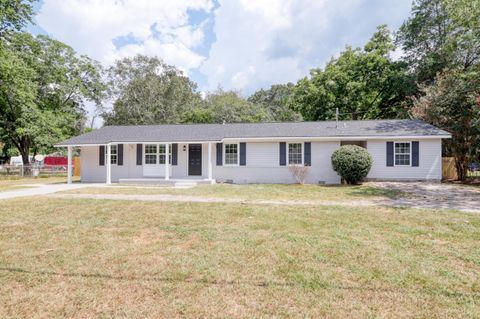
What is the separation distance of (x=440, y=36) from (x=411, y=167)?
1410 cm

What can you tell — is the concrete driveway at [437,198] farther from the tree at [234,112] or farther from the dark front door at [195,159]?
the tree at [234,112]

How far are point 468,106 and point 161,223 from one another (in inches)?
700

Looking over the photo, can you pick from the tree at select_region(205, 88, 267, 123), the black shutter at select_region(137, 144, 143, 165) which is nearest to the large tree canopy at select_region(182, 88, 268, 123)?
the tree at select_region(205, 88, 267, 123)

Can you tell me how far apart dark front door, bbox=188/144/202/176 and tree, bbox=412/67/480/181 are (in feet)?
44.6

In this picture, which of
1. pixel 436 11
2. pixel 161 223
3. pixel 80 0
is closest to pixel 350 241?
pixel 161 223

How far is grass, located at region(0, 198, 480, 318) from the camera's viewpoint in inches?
114

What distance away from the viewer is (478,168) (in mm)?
16234

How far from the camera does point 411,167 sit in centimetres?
1436

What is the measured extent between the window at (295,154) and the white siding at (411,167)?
3.58 metres

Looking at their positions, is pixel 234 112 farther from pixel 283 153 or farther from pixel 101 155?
pixel 283 153

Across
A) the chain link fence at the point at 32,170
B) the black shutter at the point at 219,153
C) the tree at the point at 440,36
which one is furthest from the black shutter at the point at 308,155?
the chain link fence at the point at 32,170

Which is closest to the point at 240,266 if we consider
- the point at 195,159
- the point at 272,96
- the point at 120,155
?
the point at 195,159

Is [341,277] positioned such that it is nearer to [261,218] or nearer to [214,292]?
[214,292]

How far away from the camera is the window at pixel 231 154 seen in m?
15.9
